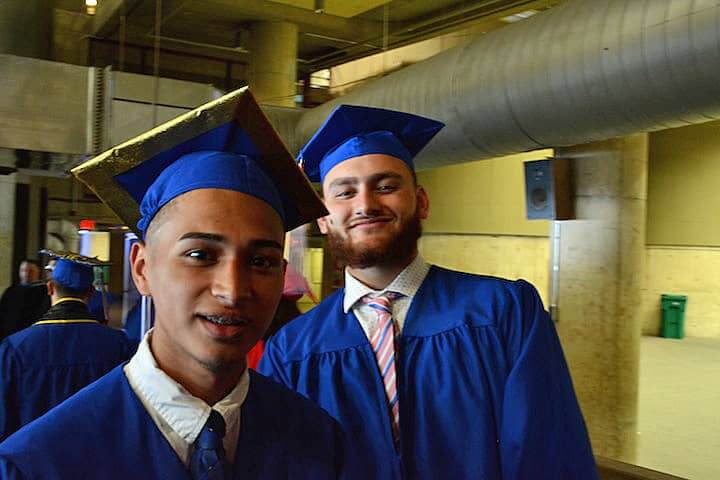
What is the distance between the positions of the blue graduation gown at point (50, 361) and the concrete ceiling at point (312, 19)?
5.19m

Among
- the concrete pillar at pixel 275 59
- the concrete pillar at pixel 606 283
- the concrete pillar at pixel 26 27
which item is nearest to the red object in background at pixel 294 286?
the concrete pillar at pixel 606 283

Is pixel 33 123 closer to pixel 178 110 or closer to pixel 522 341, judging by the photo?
pixel 178 110

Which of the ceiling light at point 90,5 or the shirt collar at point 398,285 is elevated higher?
the ceiling light at point 90,5

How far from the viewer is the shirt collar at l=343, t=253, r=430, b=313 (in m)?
1.78

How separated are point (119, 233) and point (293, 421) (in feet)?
17.7

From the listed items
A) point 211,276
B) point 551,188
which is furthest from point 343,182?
point 551,188

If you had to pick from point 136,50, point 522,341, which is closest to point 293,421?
point 522,341

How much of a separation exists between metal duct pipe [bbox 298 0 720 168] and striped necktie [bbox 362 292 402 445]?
1633mm

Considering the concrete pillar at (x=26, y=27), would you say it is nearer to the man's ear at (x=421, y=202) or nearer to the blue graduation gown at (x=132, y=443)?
the man's ear at (x=421, y=202)

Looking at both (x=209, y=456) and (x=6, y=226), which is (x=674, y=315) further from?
(x=209, y=456)

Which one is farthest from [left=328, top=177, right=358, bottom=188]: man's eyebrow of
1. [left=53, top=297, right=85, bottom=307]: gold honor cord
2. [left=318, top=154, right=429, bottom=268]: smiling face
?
[left=53, top=297, right=85, bottom=307]: gold honor cord

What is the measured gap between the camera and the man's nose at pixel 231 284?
979 mm

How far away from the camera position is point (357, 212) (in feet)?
5.71

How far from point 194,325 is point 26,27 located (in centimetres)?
509
